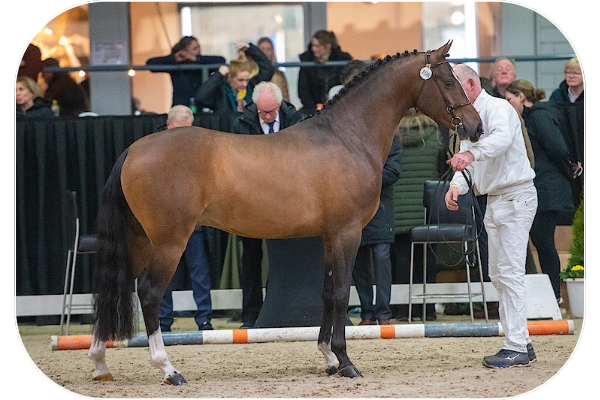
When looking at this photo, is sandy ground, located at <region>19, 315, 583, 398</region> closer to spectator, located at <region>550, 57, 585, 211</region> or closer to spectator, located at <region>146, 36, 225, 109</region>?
spectator, located at <region>550, 57, 585, 211</region>

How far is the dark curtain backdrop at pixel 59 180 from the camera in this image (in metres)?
8.33

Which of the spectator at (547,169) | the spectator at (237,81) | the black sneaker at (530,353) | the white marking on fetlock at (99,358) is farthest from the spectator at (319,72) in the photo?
the white marking on fetlock at (99,358)

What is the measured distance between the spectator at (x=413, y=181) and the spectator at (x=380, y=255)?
41cm

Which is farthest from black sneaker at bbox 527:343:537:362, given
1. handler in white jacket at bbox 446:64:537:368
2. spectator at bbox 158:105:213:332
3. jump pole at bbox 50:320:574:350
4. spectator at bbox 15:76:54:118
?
spectator at bbox 15:76:54:118

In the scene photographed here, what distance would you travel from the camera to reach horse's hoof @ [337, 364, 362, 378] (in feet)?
17.7

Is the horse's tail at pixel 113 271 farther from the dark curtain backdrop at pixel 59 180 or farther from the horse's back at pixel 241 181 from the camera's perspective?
the dark curtain backdrop at pixel 59 180

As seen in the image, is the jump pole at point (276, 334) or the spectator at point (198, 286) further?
the spectator at point (198, 286)

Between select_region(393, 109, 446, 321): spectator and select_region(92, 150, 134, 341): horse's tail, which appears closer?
select_region(92, 150, 134, 341): horse's tail

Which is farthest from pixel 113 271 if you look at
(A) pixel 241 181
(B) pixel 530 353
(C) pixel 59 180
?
(C) pixel 59 180

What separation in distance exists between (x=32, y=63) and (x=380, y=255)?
430cm

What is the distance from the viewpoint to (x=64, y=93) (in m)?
9.97

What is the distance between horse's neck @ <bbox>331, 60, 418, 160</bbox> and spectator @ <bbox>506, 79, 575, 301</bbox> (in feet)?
8.09

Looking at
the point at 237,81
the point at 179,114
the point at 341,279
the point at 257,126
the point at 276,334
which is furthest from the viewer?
the point at 237,81

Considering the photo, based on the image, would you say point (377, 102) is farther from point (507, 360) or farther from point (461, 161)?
point (507, 360)
